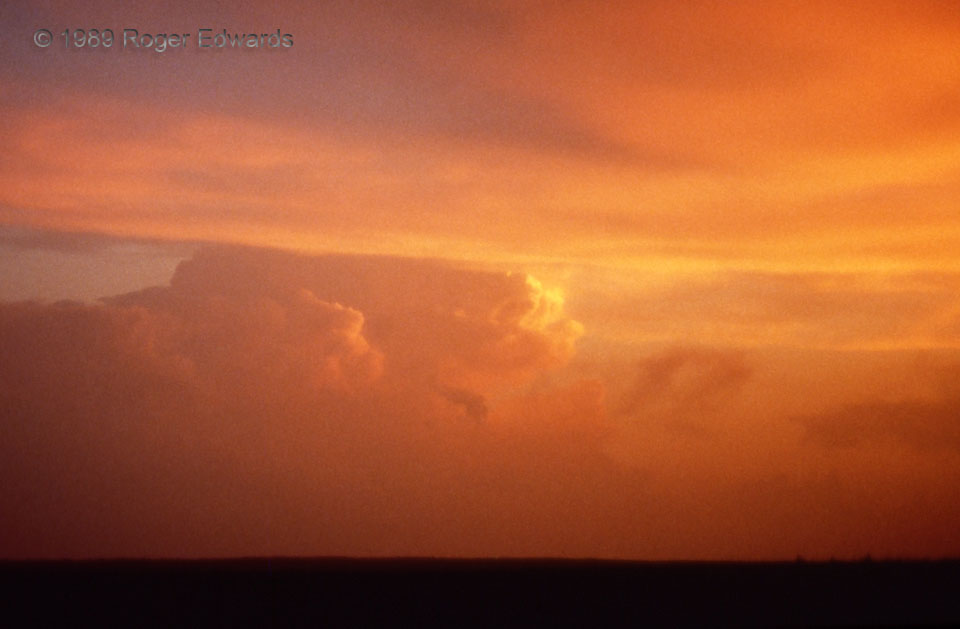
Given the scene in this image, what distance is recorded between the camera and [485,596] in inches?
2000

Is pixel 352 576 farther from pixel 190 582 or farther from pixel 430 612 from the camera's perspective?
pixel 430 612

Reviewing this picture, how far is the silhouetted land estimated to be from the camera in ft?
143

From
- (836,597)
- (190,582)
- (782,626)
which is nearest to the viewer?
(782,626)

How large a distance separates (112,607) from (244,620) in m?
6.20

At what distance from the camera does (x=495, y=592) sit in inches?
2067

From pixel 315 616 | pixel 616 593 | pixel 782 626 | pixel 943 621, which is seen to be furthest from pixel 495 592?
pixel 943 621

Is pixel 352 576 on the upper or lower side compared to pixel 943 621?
upper

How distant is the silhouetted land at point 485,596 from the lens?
43.7m

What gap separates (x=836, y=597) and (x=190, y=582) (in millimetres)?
30818

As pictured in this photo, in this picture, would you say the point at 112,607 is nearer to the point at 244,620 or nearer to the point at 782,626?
the point at 244,620

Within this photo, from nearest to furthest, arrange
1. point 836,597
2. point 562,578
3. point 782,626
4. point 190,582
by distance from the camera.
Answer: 1. point 782,626
2. point 836,597
3. point 190,582
4. point 562,578

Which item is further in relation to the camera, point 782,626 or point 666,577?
point 666,577

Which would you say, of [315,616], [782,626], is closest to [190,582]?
[315,616]

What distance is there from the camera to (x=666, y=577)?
60312mm
